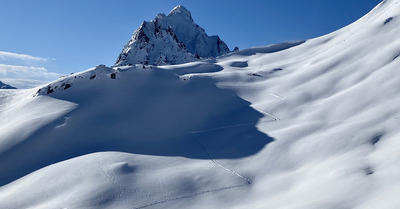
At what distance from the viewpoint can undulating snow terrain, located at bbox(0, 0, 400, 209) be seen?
40.9ft

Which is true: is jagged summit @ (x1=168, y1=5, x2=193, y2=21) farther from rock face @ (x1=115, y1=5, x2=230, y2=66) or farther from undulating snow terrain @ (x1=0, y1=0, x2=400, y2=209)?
undulating snow terrain @ (x1=0, y1=0, x2=400, y2=209)

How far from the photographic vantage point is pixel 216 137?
773 inches

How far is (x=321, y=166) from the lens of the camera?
42.8ft

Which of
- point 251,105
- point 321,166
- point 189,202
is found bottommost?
point 189,202

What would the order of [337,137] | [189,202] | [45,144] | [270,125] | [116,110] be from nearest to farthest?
1. [189,202]
2. [337,137]
3. [45,144]
4. [270,125]
5. [116,110]

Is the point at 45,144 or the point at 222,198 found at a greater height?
the point at 45,144

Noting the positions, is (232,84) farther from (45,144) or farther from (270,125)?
(45,144)

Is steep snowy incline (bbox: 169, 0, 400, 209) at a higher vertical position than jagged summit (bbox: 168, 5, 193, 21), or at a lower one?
lower

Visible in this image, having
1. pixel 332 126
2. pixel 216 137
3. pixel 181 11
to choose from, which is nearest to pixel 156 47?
pixel 181 11

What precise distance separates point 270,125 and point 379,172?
9332 mm

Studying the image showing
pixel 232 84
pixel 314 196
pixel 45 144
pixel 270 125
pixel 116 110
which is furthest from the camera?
pixel 232 84

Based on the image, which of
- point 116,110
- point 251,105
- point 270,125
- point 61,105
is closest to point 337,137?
point 270,125

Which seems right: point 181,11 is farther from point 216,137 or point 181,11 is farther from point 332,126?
point 332,126

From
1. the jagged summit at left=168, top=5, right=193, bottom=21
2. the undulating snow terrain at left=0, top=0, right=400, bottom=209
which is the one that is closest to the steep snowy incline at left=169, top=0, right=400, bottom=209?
the undulating snow terrain at left=0, top=0, right=400, bottom=209
